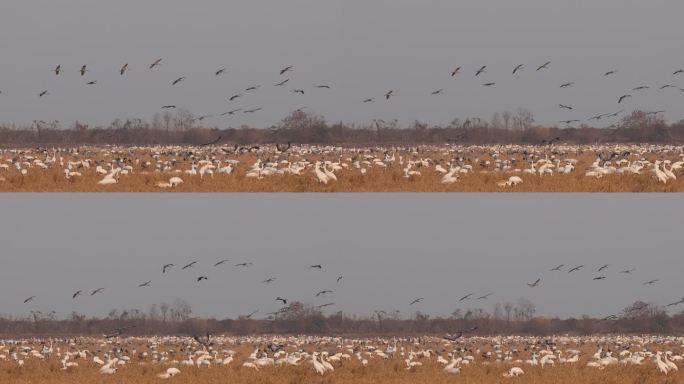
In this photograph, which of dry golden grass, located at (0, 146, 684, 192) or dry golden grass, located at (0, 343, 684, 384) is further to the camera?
dry golden grass, located at (0, 146, 684, 192)

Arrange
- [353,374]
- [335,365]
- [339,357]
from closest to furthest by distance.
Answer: [353,374] < [335,365] < [339,357]

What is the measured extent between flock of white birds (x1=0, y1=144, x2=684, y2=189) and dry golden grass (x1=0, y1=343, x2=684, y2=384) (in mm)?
4744

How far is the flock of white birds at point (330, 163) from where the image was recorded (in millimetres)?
28180

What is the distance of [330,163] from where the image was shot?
29594 millimetres

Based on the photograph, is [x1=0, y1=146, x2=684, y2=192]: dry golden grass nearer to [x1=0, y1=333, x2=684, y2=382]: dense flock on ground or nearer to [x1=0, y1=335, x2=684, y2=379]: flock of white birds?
[x1=0, y1=333, x2=684, y2=382]: dense flock on ground

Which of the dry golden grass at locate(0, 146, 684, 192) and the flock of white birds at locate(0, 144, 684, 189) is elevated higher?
the flock of white birds at locate(0, 144, 684, 189)

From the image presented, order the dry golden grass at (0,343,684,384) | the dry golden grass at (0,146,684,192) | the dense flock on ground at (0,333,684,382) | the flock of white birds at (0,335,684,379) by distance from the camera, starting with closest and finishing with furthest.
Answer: the dry golden grass at (0,343,684,384) < the dense flock on ground at (0,333,684,382) < the flock of white birds at (0,335,684,379) < the dry golden grass at (0,146,684,192)

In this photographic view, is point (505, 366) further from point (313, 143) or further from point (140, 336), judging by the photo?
point (140, 336)

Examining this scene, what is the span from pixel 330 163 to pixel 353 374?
709cm

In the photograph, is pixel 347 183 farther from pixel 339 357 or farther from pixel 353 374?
pixel 353 374

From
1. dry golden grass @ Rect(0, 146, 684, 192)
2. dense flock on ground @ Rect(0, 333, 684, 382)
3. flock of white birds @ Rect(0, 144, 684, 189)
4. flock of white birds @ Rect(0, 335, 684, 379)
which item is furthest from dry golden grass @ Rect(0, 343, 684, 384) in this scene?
flock of white birds @ Rect(0, 144, 684, 189)

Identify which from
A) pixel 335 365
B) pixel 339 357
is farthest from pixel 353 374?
pixel 339 357

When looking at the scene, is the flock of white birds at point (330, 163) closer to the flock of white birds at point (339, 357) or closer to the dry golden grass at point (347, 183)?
the dry golden grass at point (347, 183)

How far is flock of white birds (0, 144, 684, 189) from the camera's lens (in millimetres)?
28180
